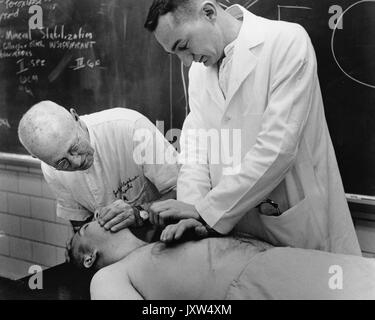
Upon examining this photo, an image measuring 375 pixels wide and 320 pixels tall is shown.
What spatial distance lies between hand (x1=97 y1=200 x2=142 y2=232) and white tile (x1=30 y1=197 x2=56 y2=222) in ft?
1.35

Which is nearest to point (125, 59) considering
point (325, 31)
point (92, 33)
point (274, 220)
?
point (92, 33)

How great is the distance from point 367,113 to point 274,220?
0.43m

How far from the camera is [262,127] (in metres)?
1.26

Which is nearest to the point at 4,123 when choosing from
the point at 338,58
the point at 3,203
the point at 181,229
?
the point at 3,203

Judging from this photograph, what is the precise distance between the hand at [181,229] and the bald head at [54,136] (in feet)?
1.32

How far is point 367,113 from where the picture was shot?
1393 mm

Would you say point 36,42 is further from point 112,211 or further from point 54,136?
point 112,211

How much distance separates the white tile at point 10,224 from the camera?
1909 mm

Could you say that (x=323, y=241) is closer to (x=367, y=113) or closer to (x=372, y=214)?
(x=372, y=214)

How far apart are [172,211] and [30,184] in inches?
32.8

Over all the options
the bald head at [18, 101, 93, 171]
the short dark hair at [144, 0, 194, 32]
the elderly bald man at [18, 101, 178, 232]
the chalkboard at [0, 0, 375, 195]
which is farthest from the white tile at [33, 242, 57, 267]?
the short dark hair at [144, 0, 194, 32]

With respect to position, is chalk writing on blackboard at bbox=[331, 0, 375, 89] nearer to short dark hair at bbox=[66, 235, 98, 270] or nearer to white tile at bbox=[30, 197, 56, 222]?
short dark hair at bbox=[66, 235, 98, 270]


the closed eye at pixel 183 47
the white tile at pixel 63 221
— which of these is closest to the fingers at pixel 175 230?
the closed eye at pixel 183 47

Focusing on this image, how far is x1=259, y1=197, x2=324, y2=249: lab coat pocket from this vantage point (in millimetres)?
1307
